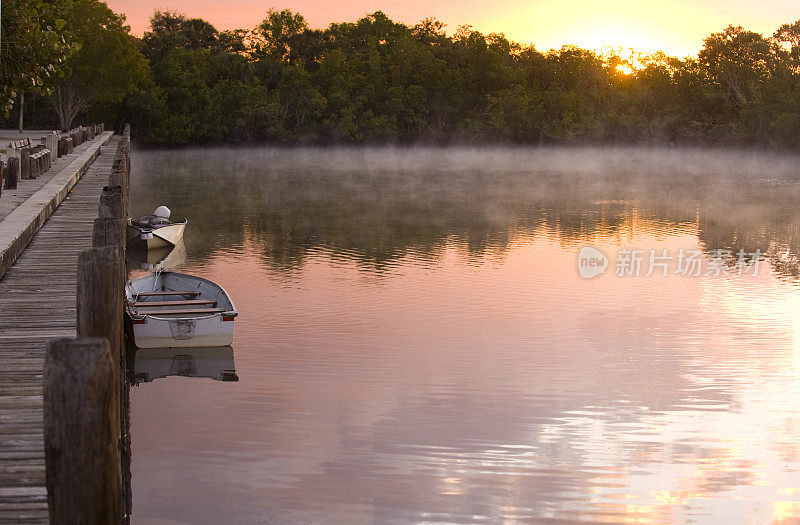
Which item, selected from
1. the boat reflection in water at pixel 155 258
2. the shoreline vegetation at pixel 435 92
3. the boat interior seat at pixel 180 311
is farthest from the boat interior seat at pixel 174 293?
the shoreline vegetation at pixel 435 92

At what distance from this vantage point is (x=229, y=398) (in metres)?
15.3

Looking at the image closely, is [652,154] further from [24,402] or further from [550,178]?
[24,402]

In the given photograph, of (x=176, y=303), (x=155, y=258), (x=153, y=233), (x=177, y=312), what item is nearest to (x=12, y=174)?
(x=153, y=233)

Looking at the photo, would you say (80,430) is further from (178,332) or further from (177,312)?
(177,312)

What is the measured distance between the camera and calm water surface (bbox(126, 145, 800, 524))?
38.0ft

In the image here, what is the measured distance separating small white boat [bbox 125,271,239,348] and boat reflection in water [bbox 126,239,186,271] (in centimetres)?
940

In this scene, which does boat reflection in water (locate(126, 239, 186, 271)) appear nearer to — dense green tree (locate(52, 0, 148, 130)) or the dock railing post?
the dock railing post

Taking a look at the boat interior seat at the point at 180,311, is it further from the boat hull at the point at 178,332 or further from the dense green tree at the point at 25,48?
the dense green tree at the point at 25,48

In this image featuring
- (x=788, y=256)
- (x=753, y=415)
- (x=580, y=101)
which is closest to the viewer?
(x=753, y=415)

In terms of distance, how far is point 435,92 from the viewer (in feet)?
363

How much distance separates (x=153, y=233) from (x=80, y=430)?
2601 centimetres

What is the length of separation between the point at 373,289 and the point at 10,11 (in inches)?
443

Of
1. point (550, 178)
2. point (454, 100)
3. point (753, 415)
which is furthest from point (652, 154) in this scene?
point (753, 415)

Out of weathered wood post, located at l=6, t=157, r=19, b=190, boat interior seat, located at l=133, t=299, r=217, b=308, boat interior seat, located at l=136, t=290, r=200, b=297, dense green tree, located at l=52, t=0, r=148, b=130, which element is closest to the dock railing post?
boat interior seat, located at l=133, t=299, r=217, b=308
